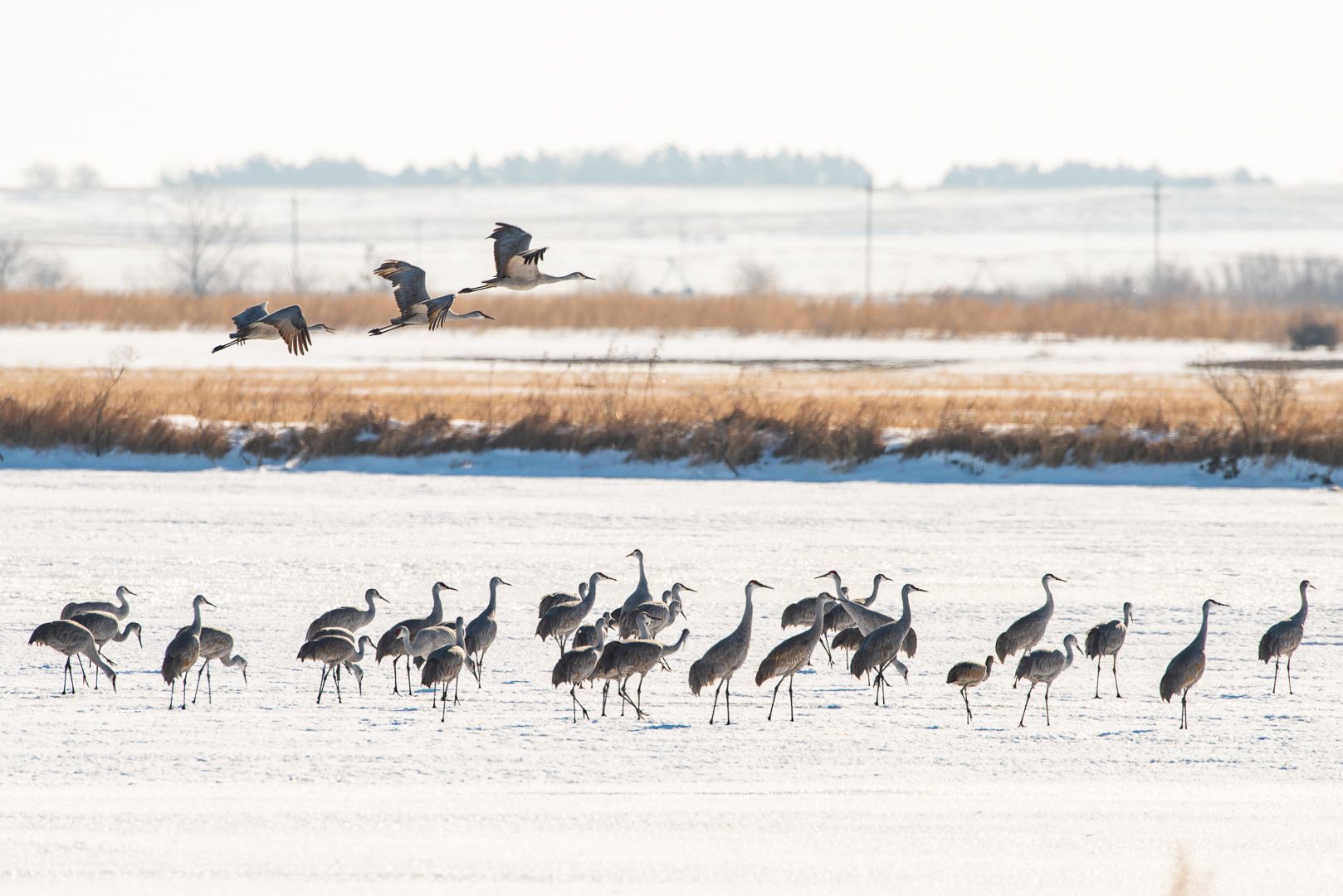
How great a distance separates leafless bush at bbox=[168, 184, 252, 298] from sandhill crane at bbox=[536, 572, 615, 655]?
60533mm

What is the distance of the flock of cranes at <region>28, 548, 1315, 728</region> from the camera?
8688mm

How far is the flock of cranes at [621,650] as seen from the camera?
8688 mm

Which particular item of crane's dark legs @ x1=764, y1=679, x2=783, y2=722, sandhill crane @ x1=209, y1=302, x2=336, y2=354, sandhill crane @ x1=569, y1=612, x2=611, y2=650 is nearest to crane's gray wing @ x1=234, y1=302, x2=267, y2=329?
sandhill crane @ x1=209, y1=302, x2=336, y2=354

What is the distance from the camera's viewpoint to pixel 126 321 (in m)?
51.6

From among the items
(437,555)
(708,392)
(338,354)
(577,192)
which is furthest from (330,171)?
(437,555)

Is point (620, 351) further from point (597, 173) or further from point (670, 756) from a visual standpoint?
point (597, 173)

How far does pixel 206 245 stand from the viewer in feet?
265

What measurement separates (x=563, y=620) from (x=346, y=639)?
1.59m

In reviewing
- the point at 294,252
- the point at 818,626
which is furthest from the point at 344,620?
the point at 294,252

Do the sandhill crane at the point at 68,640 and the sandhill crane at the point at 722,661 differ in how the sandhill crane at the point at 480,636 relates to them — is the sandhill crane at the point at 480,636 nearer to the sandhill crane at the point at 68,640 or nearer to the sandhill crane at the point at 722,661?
the sandhill crane at the point at 722,661

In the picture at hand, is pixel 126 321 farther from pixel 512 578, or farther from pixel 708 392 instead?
pixel 512 578

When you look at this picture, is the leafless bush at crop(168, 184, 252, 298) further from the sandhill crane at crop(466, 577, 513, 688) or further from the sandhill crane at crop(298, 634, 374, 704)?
the sandhill crane at crop(298, 634, 374, 704)

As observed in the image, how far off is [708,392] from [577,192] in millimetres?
108746

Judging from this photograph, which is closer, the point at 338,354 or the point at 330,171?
the point at 338,354
